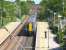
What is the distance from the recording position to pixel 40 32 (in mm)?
3020

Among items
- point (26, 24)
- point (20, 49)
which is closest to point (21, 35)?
point (26, 24)

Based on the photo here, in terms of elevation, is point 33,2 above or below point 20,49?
above

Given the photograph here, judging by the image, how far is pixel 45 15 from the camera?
2.82 m

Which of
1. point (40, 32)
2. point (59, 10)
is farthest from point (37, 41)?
point (59, 10)

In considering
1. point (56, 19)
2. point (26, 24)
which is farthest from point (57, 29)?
point (26, 24)

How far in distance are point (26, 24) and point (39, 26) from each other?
160 mm

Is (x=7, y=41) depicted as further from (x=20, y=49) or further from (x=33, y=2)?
(x=33, y=2)

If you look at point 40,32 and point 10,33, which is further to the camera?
point 40,32

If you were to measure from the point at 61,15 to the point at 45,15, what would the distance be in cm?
16

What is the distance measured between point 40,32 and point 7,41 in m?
0.34

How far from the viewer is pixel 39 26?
302cm

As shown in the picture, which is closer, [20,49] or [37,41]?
[20,49]

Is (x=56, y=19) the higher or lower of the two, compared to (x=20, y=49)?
higher

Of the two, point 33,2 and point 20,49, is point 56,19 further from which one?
point 20,49
